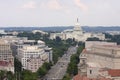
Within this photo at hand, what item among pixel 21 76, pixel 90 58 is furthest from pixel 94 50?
pixel 21 76

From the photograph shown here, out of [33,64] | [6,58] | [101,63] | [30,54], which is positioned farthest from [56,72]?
[30,54]

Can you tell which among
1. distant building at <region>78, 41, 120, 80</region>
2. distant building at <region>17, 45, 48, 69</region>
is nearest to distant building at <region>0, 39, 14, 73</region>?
distant building at <region>17, 45, 48, 69</region>

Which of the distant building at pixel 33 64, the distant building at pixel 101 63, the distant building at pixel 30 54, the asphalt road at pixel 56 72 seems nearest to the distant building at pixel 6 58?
the distant building at pixel 33 64

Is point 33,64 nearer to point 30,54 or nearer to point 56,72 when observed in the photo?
point 56,72

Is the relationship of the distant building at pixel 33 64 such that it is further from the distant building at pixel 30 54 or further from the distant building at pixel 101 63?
the distant building at pixel 101 63

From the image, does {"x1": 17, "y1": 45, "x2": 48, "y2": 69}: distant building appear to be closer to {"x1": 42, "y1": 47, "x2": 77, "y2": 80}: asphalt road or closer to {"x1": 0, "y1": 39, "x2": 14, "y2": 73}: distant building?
{"x1": 42, "y1": 47, "x2": 77, "y2": 80}: asphalt road

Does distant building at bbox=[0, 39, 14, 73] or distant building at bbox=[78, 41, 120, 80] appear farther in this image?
distant building at bbox=[0, 39, 14, 73]
